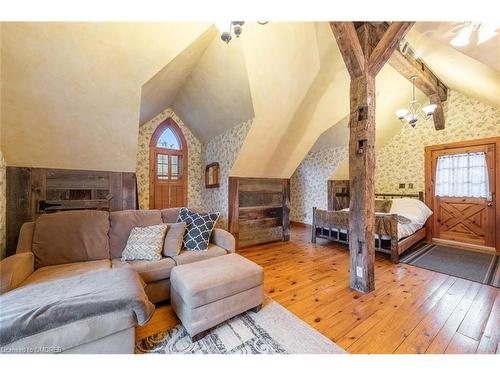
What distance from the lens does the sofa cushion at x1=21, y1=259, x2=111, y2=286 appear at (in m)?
1.65

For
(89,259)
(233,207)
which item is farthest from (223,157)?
(89,259)

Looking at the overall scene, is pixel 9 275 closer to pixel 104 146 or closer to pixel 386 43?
pixel 104 146

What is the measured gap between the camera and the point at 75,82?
2.11 m

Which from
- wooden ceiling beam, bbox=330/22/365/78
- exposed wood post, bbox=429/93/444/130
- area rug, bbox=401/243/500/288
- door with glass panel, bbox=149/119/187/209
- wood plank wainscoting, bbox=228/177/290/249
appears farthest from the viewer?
door with glass panel, bbox=149/119/187/209

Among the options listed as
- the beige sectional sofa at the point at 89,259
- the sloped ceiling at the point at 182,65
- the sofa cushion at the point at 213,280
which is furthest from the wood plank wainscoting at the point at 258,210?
the sofa cushion at the point at 213,280

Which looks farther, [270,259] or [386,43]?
[270,259]

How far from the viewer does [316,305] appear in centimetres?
201

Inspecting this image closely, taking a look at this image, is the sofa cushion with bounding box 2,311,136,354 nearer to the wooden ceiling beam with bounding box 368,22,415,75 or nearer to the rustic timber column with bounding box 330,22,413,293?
the rustic timber column with bounding box 330,22,413,293

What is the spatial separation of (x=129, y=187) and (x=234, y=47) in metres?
2.58

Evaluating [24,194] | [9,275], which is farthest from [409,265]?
[24,194]

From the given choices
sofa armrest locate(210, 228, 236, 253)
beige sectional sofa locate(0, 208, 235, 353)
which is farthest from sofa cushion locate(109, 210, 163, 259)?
sofa armrest locate(210, 228, 236, 253)

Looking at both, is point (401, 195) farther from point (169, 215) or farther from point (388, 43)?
point (169, 215)

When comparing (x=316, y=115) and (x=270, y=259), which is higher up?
(x=316, y=115)
